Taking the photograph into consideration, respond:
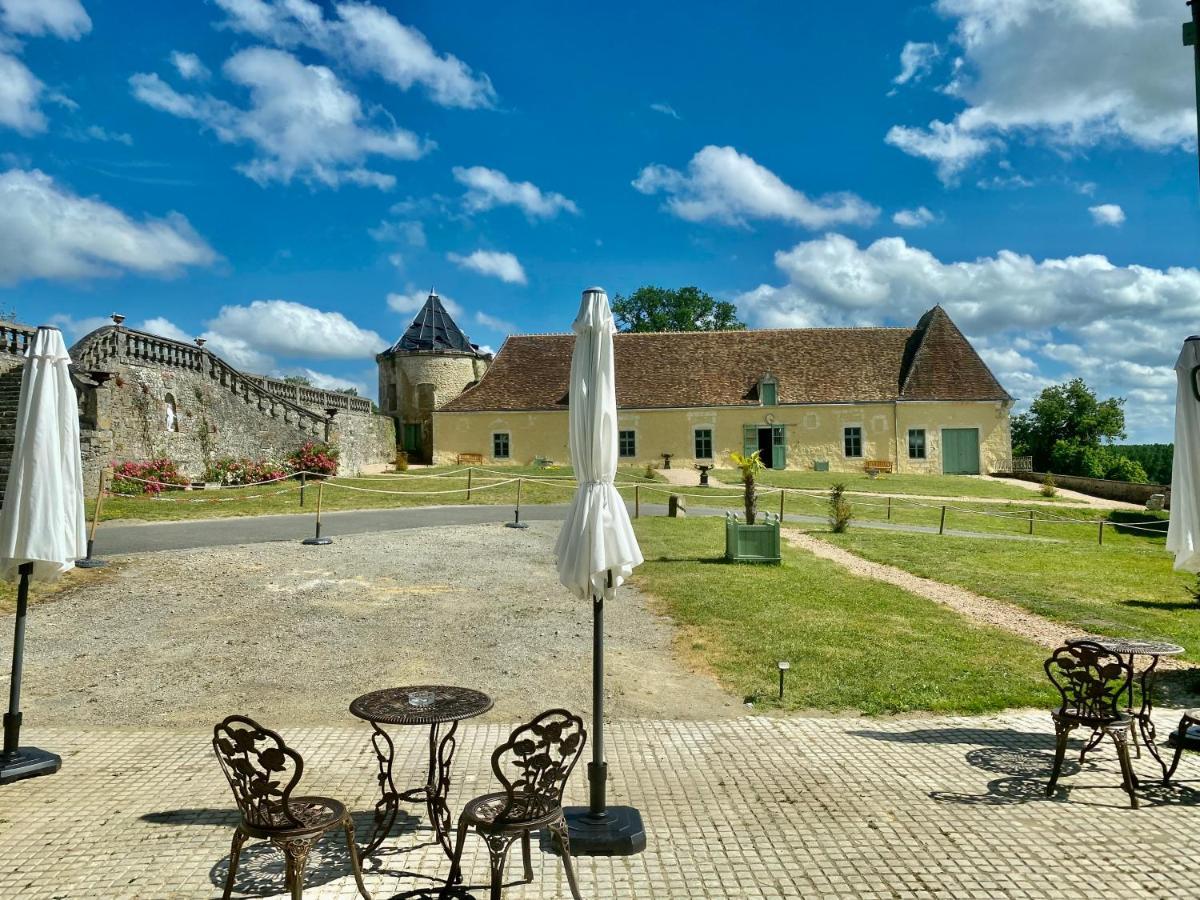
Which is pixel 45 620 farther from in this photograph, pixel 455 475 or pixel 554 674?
pixel 455 475

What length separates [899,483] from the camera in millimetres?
31031

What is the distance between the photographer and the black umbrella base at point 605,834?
15.3ft

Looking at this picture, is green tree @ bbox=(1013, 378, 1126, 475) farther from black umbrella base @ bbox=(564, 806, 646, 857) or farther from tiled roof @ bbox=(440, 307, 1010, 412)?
black umbrella base @ bbox=(564, 806, 646, 857)

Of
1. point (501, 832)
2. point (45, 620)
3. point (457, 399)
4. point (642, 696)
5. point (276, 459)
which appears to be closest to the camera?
point (501, 832)

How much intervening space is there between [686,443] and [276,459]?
55.6 feet

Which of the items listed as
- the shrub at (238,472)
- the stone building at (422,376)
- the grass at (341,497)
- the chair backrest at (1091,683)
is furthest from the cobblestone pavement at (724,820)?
the stone building at (422,376)

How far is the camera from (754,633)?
1002cm

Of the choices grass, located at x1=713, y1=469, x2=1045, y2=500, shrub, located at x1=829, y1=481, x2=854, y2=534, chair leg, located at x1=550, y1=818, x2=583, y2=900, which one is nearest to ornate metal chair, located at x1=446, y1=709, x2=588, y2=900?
chair leg, located at x1=550, y1=818, x2=583, y2=900

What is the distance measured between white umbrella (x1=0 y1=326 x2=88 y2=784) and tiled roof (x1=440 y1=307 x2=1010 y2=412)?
29.6m

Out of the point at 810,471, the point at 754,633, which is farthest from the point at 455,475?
the point at 754,633

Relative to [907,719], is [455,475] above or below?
above

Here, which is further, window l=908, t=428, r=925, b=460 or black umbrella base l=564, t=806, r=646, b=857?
window l=908, t=428, r=925, b=460

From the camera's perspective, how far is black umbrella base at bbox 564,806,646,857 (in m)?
4.68

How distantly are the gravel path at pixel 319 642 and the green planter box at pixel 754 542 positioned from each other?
3.08 meters
